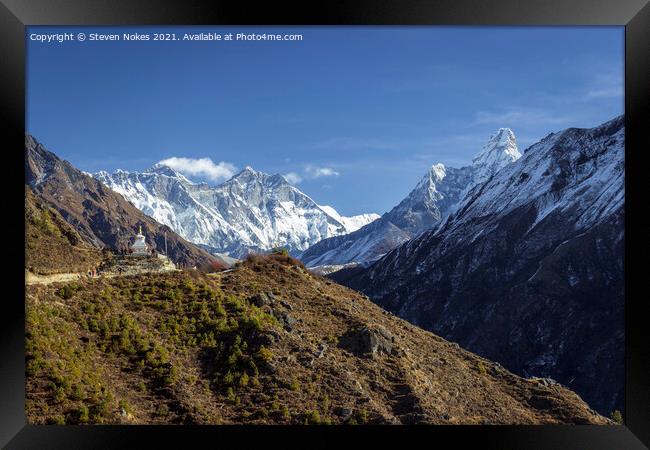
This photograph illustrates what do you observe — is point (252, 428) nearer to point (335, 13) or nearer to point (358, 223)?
point (335, 13)

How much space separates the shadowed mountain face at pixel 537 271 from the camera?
34.6 metres

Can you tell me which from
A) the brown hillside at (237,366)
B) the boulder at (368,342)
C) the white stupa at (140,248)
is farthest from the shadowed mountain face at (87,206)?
the boulder at (368,342)

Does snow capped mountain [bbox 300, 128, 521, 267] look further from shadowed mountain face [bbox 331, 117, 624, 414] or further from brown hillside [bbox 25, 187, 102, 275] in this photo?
brown hillside [bbox 25, 187, 102, 275]

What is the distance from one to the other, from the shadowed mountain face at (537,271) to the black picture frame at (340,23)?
22.6 metres

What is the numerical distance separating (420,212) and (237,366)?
89.4 meters

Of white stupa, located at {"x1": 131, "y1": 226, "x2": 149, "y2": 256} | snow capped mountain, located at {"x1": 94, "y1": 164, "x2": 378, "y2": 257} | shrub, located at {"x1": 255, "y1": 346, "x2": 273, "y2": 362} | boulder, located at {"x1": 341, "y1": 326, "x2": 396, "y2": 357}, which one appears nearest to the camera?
shrub, located at {"x1": 255, "y1": 346, "x2": 273, "y2": 362}

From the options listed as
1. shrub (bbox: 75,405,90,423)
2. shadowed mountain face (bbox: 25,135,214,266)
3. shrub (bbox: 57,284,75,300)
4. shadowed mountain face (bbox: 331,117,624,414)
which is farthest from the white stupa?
shadowed mountain face (bbox: 331,117,624,414)

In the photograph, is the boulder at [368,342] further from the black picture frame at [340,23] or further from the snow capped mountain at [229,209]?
the snow capped mountain at [229,209]

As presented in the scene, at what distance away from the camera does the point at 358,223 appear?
93.0 metres

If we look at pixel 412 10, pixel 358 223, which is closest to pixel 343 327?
pixel 412 10

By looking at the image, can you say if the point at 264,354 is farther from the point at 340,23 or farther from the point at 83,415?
the point at 340,23

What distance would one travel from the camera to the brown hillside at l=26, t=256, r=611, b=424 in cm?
1096

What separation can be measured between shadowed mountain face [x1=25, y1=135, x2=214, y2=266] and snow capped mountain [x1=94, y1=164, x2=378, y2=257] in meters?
2.48

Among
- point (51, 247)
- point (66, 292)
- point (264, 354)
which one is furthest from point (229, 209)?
point (264, 354)
